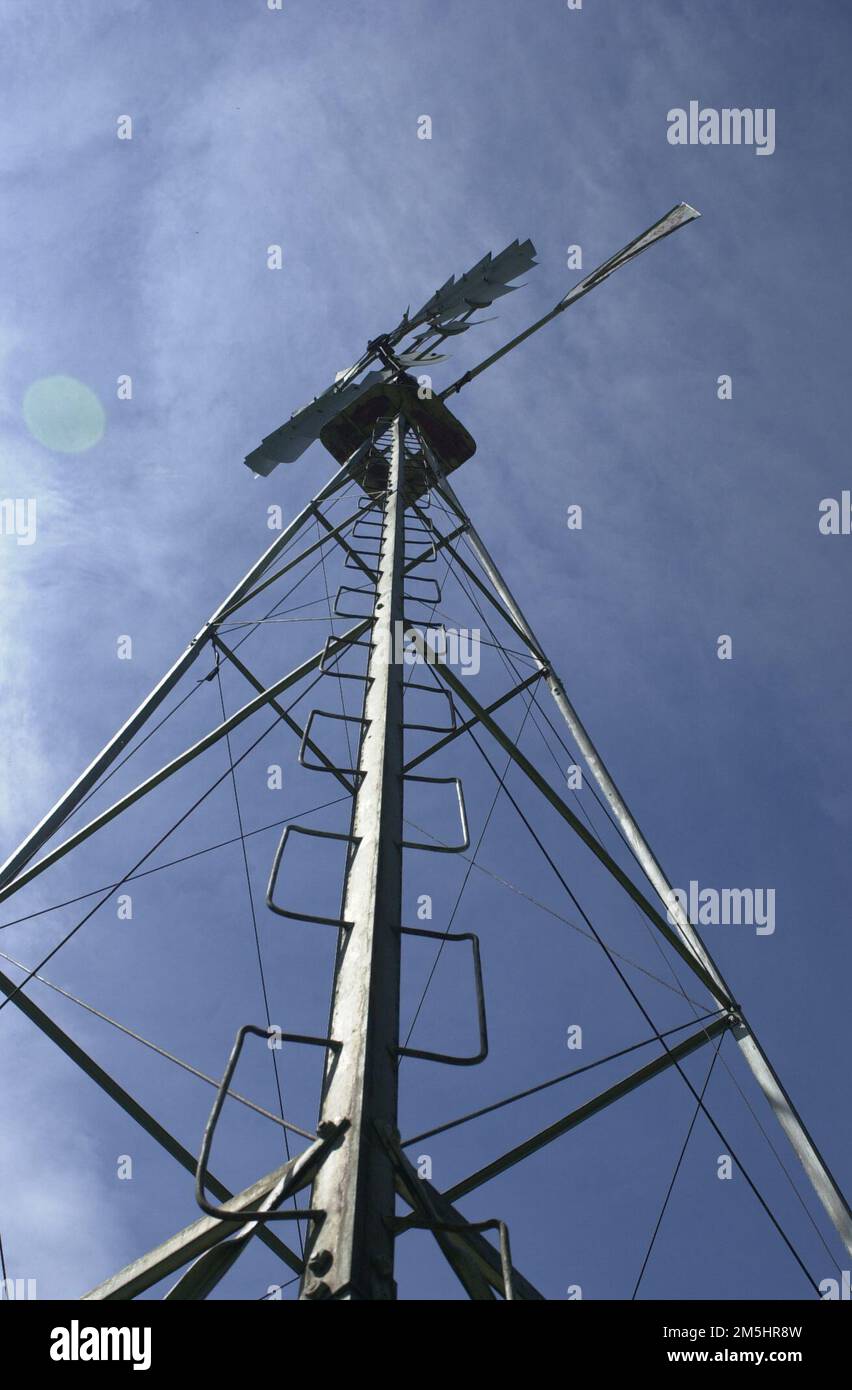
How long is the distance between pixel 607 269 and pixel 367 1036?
1264cm

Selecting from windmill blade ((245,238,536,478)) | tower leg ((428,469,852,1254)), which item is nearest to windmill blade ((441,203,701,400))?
windmill blade ((245,238,536,478))

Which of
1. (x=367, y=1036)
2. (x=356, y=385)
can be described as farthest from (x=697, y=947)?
(x=356, y=385)

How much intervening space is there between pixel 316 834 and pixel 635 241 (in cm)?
1154

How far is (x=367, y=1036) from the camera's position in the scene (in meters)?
3.72

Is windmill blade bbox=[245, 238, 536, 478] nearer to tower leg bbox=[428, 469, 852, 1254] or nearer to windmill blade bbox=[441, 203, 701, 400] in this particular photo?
windmill blade bbox=[441, 203, 701, 400]

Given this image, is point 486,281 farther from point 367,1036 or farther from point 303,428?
point 367,1036

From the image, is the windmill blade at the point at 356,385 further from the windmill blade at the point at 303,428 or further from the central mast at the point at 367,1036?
the central mast at the point at 367,1036

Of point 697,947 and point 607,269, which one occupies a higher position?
point 607,269

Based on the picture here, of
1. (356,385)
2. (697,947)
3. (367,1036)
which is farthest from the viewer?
(356,385)

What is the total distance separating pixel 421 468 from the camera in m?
12.3

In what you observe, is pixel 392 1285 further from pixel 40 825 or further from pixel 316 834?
pixel 40 825

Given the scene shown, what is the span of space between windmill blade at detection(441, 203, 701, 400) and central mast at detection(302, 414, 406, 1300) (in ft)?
26.5
